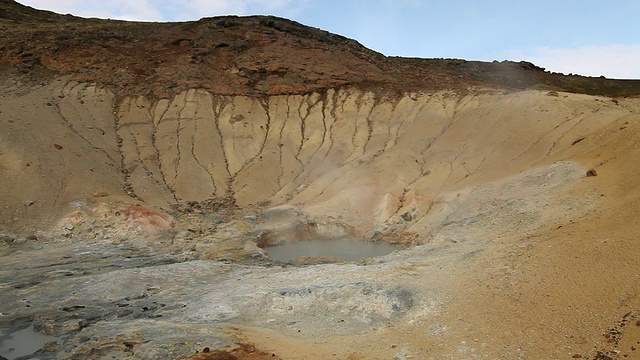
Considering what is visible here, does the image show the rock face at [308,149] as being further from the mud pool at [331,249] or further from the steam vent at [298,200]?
the mud pool at [331,249]

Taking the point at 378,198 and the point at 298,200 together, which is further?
the point at 298,200

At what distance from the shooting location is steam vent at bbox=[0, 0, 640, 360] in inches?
359

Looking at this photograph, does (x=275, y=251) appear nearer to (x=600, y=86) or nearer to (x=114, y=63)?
(x=114, y=63)

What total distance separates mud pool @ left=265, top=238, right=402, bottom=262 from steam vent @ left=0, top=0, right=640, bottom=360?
0.37 ft

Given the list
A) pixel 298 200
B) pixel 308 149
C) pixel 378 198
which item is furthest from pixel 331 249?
pixel 308 149

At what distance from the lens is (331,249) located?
58.3 ft

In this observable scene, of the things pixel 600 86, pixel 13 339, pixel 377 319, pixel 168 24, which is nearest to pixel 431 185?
pixel 377 319

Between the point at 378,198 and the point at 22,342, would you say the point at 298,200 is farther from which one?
the point at 22,342

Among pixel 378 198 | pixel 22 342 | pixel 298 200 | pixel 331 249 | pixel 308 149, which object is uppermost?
pixel 308 149

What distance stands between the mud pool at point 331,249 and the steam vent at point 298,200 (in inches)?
4.4

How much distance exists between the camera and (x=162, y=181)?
73.2 ft

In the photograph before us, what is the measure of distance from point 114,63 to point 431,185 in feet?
65.8

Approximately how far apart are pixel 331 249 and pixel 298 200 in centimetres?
371

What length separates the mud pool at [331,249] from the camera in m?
16.9
